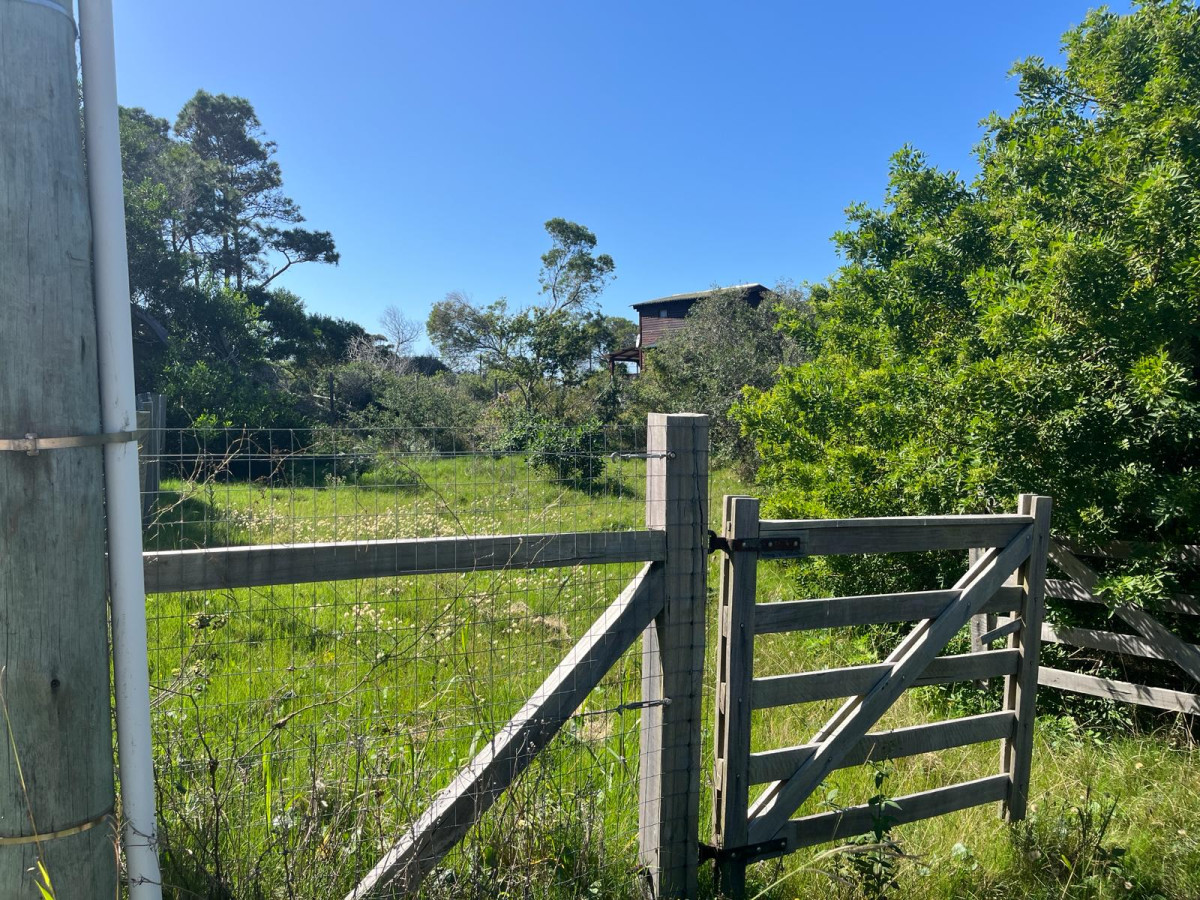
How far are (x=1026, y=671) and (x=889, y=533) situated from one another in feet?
3.74

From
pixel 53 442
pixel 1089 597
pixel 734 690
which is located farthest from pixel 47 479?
pixel 1089 597

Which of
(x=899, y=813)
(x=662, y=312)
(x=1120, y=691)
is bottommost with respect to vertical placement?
(x=1120, y=691)

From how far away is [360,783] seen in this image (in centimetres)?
296

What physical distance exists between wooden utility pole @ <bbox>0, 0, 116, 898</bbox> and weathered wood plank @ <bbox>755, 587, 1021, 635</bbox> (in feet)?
7.19

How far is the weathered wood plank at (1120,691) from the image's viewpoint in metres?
4.90

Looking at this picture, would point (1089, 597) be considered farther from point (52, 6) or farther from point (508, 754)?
point (52, 6)

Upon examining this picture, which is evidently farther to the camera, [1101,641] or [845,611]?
[1101,641]

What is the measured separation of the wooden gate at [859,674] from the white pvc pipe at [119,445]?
1.97m

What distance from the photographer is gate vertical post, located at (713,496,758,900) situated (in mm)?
3045

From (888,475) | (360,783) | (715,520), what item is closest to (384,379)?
(715,520)

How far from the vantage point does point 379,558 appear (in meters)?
2.45

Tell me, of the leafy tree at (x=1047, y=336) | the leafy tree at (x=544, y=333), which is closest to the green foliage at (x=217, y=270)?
the leafy tree at (x=544, y=333)

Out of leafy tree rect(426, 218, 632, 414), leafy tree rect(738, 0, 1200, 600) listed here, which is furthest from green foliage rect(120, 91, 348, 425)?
leafy tree rect(738, 0, 1200, 600)

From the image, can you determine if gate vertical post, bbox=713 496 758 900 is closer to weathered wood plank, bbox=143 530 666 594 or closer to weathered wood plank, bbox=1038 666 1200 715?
weathered wood plank, bbox=143 530 666 594
